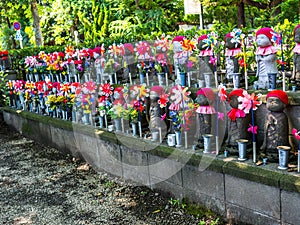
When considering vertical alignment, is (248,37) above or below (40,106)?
above

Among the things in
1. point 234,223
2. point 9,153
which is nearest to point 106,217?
point 234,223

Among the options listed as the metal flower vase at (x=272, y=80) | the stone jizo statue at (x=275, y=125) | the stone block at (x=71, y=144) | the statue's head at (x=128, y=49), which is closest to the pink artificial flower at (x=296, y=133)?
the stone jizo statue at (x=275, y=125)

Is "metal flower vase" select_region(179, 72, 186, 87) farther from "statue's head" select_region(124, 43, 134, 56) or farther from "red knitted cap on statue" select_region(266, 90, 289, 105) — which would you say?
"red knitted cap on statue" select_region(266, 90, 289, 105)

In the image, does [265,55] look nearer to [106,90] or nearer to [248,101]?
[248,101]

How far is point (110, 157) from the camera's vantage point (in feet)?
16.6

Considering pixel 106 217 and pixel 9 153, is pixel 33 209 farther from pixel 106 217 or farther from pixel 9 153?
pixel 9 153

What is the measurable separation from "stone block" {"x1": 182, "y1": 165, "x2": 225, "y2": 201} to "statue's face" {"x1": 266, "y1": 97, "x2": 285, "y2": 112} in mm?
818

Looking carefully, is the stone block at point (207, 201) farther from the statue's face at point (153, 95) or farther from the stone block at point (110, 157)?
the stone block at point (110, 157)

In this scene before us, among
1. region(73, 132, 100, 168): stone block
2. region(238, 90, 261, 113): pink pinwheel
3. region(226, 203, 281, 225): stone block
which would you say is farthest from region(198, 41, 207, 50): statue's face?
region(73, 132, 100, 168): stone block

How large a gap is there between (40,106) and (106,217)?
383 centimetres

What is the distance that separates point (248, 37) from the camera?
426cm

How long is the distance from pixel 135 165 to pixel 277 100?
7.04ft

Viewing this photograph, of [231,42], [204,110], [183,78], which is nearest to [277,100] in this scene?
[204,110]

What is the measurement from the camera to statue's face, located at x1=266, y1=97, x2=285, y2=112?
10.2ft
